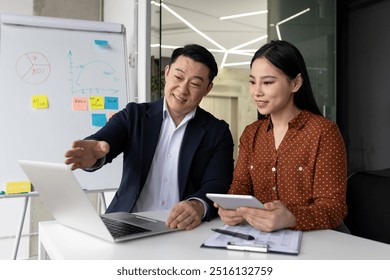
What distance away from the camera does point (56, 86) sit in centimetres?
241

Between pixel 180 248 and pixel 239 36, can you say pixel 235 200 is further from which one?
pixel 239 36

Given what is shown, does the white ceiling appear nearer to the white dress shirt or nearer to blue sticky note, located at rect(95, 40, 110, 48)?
blue sticky note, located at rect(95, 40, 110, 48)

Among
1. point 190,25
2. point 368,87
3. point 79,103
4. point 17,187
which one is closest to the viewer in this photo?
point 17,187

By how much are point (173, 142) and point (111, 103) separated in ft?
3.44

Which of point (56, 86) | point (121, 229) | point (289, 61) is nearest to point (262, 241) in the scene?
point (121, 229)

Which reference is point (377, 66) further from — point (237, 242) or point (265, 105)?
point (237, 242)

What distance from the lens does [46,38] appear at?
243cm

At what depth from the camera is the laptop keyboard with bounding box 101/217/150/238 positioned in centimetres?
97

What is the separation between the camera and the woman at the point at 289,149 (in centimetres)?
116

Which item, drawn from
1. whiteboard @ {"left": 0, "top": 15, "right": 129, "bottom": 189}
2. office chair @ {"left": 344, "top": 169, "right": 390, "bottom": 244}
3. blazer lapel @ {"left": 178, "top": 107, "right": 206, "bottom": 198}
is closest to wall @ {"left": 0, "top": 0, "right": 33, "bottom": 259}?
whiteboard @ {"left": 0, "top": 15, "right": 129, "bottom": 189}

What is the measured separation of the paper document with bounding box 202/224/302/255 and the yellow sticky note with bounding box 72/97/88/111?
1685 millimetres

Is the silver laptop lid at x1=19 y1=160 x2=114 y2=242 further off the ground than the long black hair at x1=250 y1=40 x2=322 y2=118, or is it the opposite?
the long black hair at x1=250 y1=40 x2=322 y2=118

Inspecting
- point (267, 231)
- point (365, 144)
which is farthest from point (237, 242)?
point (365, 144)

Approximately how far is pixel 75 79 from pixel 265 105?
1549 mm
